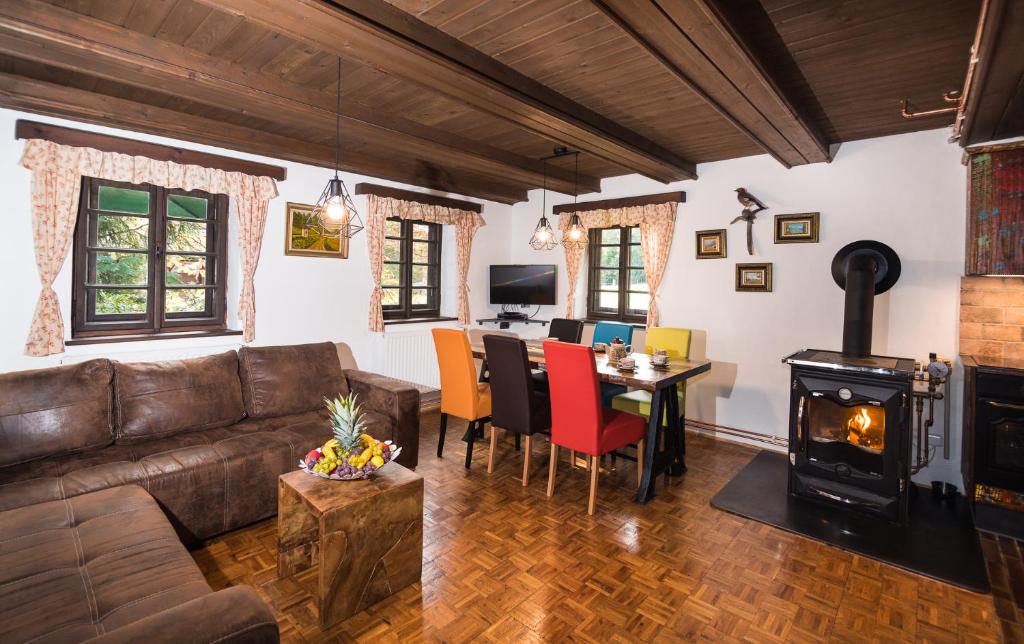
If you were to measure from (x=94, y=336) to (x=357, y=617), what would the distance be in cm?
293

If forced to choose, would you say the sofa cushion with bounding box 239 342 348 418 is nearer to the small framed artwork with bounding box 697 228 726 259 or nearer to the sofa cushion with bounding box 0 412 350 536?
the sofa cushion with bounding box 0 412 350 536

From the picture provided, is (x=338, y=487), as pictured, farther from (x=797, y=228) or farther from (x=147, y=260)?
(x=797, y=228)

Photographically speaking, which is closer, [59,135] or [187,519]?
[187,519]

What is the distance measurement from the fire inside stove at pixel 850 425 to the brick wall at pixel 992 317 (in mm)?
1031

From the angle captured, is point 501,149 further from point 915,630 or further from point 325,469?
point 915,630

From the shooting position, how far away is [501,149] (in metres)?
4.36

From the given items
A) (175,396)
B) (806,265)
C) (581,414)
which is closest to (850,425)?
(806,265)

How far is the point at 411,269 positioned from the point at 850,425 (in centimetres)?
416

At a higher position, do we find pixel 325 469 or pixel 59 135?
pixel 59 135

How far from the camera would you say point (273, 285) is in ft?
14.1

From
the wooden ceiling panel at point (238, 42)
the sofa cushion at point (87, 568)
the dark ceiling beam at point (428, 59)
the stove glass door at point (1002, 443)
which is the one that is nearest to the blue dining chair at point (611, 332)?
the dark ceiling beam at point (428, 59)

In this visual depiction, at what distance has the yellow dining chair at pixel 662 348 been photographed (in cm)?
382

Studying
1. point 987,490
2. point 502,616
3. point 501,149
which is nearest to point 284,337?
point 501,149

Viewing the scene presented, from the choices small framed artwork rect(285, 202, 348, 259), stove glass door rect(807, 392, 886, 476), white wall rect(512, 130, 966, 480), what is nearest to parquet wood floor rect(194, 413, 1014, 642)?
stove glass door rect(807, 392, 886, 476)
